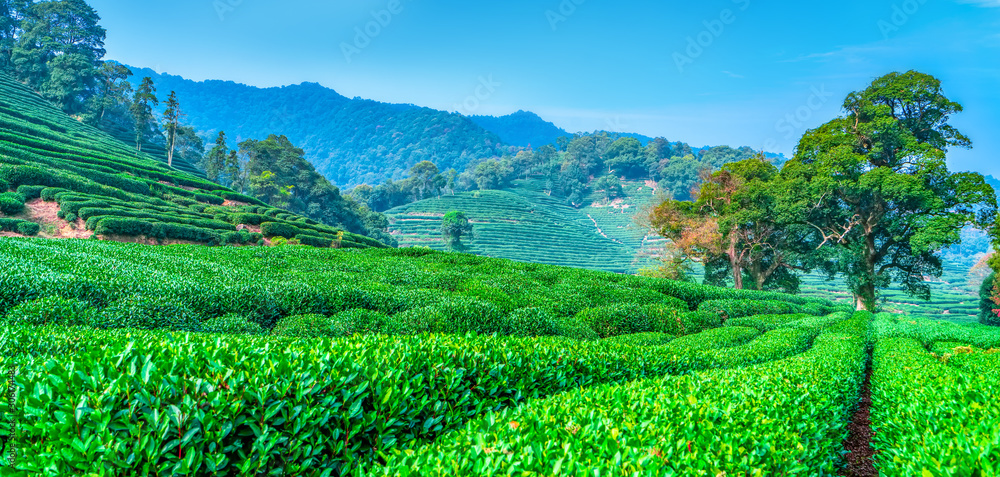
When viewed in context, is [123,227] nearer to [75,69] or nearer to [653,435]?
[653,435]

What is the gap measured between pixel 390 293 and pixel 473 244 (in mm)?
65875

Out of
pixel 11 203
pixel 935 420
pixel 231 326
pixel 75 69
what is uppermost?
pixel 75 69

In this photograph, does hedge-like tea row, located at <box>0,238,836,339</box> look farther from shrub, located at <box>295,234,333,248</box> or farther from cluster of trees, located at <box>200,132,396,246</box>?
cluster of trees, located at <box>200,132,396,246</box>

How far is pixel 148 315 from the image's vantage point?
874cm

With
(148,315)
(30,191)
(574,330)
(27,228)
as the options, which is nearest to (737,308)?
(574,330)

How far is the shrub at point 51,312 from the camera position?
755 cm

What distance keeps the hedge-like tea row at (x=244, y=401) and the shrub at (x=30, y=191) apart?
29.6 meters

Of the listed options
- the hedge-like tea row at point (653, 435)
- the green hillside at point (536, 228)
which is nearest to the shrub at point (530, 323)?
the hedge-like tea row at point (653, 435)

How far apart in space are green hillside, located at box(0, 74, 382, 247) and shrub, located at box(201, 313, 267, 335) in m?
20.9

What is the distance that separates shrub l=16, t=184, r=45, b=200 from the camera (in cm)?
2534

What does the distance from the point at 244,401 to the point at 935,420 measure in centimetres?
639

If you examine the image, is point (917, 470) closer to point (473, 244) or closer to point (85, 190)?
point (85, 190)

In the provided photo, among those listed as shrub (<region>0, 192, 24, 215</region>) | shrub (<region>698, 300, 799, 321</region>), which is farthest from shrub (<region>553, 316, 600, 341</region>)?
shrub (<region>0, 192, 24, 215</region>)

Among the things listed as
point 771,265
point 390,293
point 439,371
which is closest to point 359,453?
point 439,371
